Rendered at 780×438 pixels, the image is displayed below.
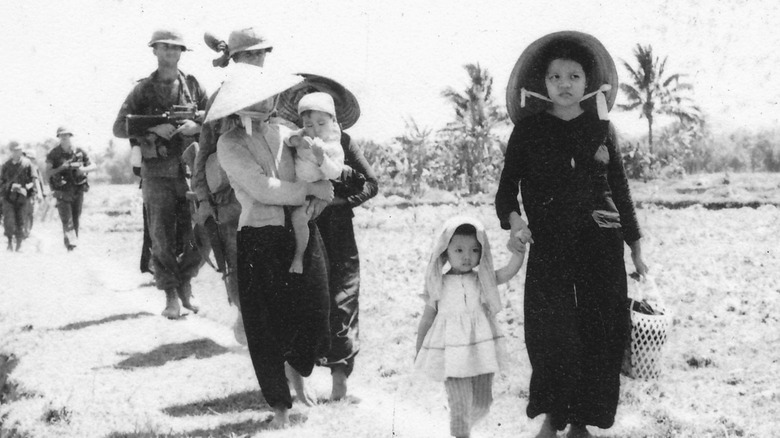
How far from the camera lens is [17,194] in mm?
17172

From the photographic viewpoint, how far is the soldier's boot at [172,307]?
27.9ft

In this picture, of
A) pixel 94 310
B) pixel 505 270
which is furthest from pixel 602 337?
pixel 94 310

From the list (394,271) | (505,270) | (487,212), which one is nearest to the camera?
(505,270)

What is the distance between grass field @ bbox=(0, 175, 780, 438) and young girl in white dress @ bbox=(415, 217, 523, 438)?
25.3 inches

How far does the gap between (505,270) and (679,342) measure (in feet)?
9.76

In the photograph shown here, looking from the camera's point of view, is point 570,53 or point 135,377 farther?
point 135,377

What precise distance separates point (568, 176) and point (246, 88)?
1.88m

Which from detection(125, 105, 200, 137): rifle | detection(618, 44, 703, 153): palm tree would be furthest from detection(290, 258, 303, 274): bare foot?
detection(618, 44, 703, 153): palm tree

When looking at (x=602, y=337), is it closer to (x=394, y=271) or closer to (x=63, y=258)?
(x=394, y=271)

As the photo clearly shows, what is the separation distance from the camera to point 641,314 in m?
4.63

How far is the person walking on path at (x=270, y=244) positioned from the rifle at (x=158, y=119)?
3078 mm

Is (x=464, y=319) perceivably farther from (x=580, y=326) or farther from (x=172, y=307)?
(x=172, y=307)

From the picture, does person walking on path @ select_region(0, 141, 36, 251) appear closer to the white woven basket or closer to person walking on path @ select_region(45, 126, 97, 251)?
person walking on path @ select_region(45, 126, 97, 251)

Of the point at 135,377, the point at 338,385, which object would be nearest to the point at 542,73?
the point at 338,385
